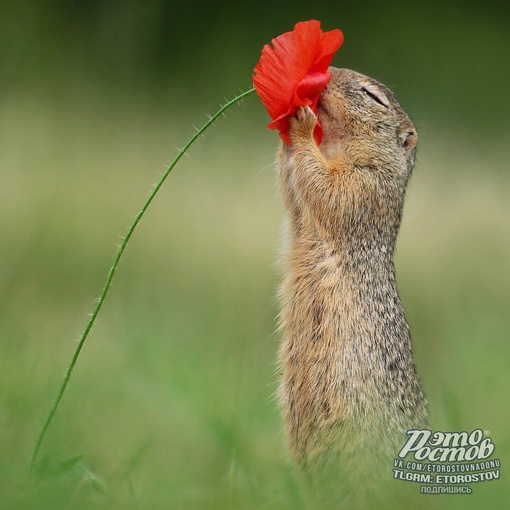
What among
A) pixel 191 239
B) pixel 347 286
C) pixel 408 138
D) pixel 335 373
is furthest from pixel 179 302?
pixel 335 373

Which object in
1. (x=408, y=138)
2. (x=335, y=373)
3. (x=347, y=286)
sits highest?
(x=408, y=138)

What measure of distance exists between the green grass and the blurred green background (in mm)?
13

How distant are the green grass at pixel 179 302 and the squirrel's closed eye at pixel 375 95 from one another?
820mm

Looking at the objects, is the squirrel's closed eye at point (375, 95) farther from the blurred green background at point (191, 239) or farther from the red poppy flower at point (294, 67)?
the blurred green background at point (191, 239)

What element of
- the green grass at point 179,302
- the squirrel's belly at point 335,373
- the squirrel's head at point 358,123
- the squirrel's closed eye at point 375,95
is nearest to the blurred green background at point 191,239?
the green grass at point 179,302

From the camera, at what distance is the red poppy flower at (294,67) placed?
3.22 m

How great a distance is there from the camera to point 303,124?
3426 mm

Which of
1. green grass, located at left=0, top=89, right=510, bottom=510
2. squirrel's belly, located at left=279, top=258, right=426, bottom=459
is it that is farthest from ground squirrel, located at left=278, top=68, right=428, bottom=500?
green grass, located at left=0, top=89, right=510, bottom=510

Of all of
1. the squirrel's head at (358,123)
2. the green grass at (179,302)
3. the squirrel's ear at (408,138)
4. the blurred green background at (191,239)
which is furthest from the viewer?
the squirrel's ear at (408,138)

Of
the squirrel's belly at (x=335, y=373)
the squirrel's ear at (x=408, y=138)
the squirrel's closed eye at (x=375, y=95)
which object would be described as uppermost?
the squirrel's closed eye at (x=375, y=95)

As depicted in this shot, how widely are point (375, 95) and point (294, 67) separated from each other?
503 millimetres

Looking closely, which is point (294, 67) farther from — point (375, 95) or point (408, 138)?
point (408, 138)

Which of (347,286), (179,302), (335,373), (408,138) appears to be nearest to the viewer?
(335,373)

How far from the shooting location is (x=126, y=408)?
132 inches
